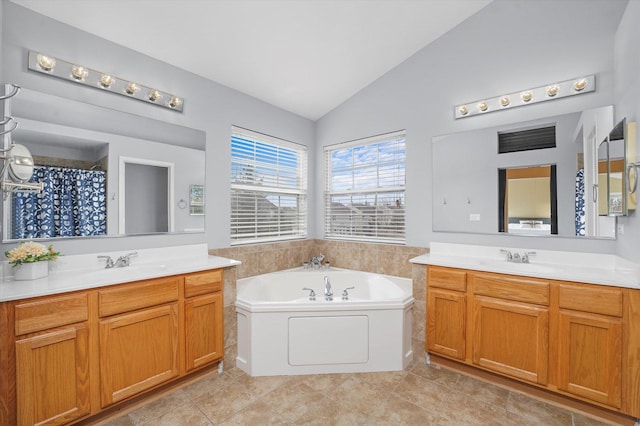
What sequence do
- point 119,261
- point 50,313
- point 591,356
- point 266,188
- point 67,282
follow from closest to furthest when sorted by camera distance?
point 50,313
point 67,282
point 591,356
point 119,261
point 266,188

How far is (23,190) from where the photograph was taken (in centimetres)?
190

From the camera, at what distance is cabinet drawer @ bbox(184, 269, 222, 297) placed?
Result: 2.27m

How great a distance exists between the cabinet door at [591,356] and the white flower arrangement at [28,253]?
136 inches

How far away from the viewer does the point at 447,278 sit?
8.29ft

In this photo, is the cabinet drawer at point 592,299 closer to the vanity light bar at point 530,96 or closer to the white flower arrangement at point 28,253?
the vanity light bar at point 530,96

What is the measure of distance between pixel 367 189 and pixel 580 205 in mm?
2022

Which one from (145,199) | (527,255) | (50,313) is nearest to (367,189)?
(527,255)

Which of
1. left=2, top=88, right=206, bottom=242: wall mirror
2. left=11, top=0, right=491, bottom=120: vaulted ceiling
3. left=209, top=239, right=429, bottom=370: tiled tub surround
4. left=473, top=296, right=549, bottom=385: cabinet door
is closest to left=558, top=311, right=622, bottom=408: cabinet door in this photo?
left=473, top=296, right=549, bottom=385: cabinet door

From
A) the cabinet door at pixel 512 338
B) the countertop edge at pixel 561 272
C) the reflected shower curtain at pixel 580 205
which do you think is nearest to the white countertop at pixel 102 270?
the countertop edge at pixel 561 272

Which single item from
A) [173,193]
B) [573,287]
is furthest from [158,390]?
[573,287]

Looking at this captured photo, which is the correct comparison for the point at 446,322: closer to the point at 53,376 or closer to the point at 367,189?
the point at 367,189

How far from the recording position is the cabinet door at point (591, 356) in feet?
6.06

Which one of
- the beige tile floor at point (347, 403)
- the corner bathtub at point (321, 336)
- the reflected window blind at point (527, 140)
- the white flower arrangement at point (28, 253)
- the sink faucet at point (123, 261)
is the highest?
the reflected window blind at point (527, 140)

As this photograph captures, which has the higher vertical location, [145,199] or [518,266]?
[145,199]
